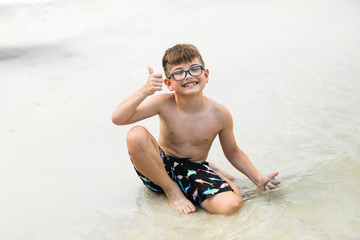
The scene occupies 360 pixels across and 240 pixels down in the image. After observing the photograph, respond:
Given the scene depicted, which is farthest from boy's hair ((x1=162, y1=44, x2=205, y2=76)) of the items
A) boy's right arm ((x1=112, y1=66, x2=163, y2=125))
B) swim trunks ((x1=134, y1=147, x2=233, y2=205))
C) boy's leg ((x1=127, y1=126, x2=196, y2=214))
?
swim trunks ((x1=134, y1=147, x2=233, y2=205))

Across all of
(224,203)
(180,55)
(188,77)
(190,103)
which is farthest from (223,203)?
(180,55)

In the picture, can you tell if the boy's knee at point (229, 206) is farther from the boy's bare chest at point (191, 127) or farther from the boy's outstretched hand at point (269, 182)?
the boy's bare chest at point (191, 127)

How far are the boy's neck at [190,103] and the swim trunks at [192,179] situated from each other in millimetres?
263

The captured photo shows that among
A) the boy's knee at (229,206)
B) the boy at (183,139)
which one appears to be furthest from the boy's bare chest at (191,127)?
the boy's knee at (229,206)

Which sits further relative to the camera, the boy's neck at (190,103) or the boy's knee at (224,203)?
the boy's neck at (190,103)

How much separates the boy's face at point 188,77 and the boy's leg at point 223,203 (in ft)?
1.71

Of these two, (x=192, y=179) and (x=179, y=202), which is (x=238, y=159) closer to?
(x=192, y=179)

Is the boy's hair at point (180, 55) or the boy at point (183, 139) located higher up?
the boy's hair at point (180, 55)

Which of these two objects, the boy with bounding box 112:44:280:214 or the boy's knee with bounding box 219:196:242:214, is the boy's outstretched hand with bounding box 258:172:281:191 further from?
the boy's knee with bounding box 219:196:242:214

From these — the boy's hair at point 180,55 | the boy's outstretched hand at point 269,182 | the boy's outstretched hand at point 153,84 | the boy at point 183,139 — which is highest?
the boy's hair at point 180,55

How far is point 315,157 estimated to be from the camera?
258 cm

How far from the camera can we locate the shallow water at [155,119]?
2.03 metres

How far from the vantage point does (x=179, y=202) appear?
2158 millimetres

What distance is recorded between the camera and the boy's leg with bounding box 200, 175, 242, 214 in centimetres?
204
